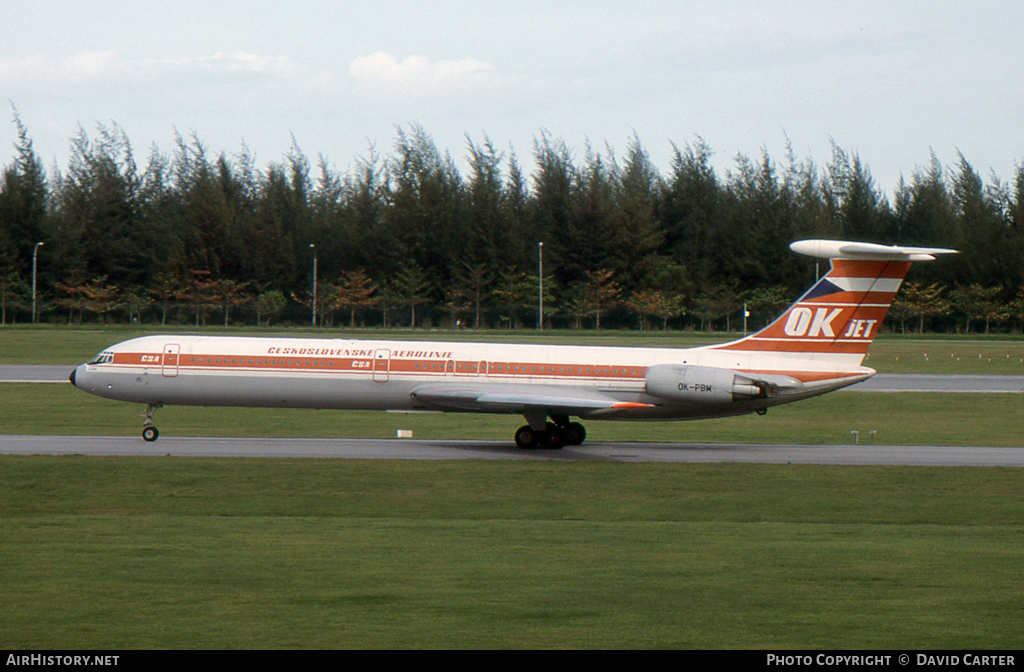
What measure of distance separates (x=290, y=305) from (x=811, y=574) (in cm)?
10153

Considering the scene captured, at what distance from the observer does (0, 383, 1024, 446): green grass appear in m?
35.7

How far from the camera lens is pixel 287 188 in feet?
454

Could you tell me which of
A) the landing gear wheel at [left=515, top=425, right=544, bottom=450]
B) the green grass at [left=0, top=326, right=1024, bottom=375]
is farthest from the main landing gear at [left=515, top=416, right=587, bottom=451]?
the green grass at [left=0, top=326, right=1024, bottom=375]

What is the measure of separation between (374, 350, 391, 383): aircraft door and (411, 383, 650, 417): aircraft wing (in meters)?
0.96

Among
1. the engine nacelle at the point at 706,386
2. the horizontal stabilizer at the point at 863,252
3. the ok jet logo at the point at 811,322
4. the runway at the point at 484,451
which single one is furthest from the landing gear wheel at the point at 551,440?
the horizontal stabilizer at the point at 863,252

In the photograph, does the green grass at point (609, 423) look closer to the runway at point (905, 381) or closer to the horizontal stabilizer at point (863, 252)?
the runway at point (905, 381)

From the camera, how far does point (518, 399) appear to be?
30.6m

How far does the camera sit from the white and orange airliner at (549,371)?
30.8 meters

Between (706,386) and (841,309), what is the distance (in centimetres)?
450

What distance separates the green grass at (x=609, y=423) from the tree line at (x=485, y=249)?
5990 centimetres

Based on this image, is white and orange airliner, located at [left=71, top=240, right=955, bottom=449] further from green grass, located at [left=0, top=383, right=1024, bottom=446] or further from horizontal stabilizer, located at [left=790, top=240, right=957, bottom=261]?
green grass, located at [left=0, top=383, right=1024, bottom=446]

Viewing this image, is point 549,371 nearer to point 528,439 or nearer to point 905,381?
point 528,439

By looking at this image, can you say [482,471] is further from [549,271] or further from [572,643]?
[549,271]

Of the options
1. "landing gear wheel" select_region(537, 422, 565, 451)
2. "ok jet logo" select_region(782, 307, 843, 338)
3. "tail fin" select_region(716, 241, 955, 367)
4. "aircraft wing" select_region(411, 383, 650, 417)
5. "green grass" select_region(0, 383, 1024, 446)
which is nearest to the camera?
"aircraft wing" select_region(411, 383, 650, 417)
